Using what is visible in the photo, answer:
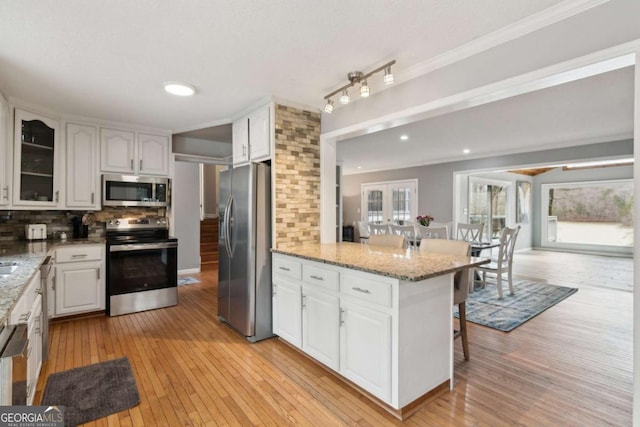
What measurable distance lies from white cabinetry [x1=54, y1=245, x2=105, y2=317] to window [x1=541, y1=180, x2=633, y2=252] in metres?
11.2

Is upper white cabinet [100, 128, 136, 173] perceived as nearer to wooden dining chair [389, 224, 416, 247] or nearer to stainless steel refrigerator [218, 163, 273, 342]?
stainless steel refrigerator [218, 163, 273, 342]

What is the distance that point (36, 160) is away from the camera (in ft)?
11.3

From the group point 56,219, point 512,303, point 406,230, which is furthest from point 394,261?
point 56,219

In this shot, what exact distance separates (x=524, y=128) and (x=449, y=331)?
3.79 metres

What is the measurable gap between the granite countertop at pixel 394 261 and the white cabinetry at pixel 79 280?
2345 millimetres

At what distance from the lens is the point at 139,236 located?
4.26 m

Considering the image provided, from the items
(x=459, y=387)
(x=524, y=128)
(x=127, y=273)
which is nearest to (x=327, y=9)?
(x=459, y=387)

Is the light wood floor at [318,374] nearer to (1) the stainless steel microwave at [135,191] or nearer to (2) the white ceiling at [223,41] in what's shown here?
(1) the stainless steel microwave at [135,191]

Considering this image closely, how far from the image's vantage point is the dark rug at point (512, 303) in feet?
11.7

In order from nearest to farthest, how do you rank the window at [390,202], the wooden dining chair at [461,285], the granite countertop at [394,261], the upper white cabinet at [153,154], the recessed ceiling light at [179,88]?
the granite countertop at [394,261] → the wooden dining chair at [461,285] → the recessed ceiling light at [179,88] → the upper white cabinet at [153,154] → the window at [390,202]

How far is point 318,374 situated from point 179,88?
2.72m

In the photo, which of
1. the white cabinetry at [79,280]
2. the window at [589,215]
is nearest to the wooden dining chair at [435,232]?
the white cabinetry at [79,280]

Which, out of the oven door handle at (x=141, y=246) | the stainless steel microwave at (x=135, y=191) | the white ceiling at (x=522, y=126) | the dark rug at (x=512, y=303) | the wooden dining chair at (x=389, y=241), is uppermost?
the white ceiling at (x=522, y=126)

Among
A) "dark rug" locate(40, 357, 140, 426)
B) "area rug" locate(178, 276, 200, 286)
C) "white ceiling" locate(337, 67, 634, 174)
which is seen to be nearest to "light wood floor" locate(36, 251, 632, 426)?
"dark rug" locate(40, 357, 140, 426)
